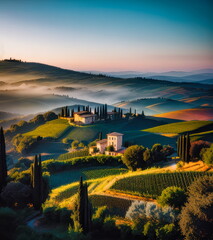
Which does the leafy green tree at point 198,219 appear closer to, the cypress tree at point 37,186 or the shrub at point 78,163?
the cypress tree at point 37,186

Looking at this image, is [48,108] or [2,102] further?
[48,108]

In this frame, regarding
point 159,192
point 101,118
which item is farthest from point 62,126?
point 159,192

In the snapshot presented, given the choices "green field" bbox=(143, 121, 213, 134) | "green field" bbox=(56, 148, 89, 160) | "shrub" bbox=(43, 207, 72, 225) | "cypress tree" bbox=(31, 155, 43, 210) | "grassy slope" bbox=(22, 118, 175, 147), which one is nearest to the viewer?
"shrub" bbox=(43, 207, 72, 225)

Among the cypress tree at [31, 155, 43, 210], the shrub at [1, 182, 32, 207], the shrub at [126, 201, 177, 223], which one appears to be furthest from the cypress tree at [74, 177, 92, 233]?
the shrub at [1, 182, 32, 207]

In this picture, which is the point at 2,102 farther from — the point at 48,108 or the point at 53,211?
the point at 53,211

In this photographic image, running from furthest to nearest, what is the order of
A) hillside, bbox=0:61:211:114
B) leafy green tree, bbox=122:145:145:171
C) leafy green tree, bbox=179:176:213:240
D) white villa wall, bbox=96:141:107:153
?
hillside, bbox=0:61:211:114 < white villa wall, bbox=96:141:107:153 < leafy green tree, bbox=122:145:145:171 < leafy green tree, bbox=179:176:213:240

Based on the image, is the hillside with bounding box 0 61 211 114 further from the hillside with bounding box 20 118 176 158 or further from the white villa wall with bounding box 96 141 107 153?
the white villa wall with bounding box 96 141 107 153
